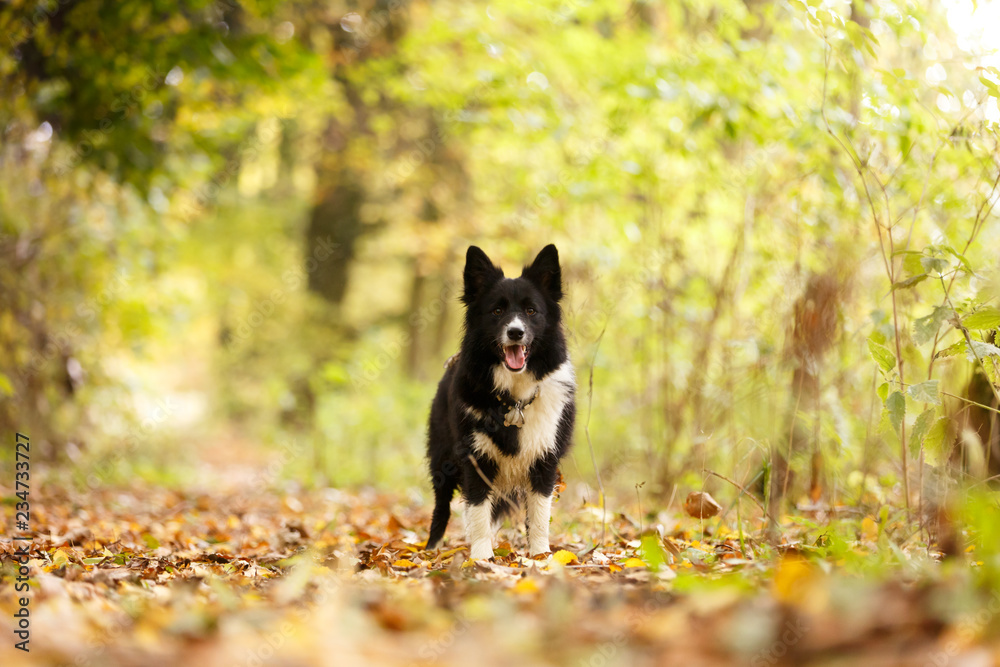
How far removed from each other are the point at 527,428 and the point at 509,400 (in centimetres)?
18

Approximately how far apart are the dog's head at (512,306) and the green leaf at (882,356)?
1656 millimetres

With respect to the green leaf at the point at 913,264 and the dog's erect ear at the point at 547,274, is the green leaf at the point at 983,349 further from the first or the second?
the dog's erect ear at the point at 547,274

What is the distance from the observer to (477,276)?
422 cm

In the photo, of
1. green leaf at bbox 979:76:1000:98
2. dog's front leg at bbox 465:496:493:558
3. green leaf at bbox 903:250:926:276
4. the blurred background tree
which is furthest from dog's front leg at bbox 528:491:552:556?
green leaf at bbox 979:76:1000:98

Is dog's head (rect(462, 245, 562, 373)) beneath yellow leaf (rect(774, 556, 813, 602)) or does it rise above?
above

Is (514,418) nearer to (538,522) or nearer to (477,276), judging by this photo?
(538,522)

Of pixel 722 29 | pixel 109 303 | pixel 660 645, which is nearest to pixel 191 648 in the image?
pixel 660 645

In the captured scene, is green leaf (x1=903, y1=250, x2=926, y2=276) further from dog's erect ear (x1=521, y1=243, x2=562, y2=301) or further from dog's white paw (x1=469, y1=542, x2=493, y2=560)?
dog's white paw (x1=469, y1=542, x2=493, y2=560)

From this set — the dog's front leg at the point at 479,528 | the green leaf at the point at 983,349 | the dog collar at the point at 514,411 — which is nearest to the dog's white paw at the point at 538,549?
the dog's front leg at the point at 479,528

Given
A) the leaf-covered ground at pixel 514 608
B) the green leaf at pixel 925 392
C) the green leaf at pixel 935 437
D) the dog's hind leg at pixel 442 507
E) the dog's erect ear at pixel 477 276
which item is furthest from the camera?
the dog's hind leg at pixel 442 507

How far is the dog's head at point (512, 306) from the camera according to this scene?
389cm

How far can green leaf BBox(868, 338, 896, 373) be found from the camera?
3.12m

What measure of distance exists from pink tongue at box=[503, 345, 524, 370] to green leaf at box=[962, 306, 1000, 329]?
204 cm

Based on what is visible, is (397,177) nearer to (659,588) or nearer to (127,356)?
(127,356)
